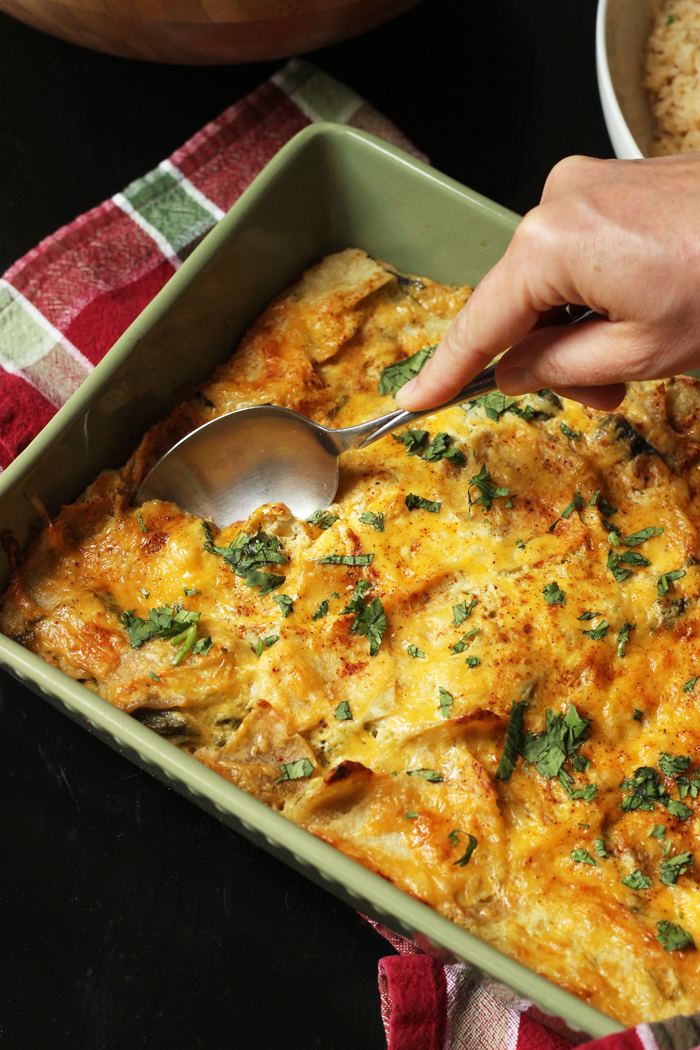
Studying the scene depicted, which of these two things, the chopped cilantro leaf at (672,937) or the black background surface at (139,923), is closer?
the chopped cilantro leaf at (672,937)

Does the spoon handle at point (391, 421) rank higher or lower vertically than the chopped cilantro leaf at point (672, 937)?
higher

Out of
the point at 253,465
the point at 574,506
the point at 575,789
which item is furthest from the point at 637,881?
the point at 253,465

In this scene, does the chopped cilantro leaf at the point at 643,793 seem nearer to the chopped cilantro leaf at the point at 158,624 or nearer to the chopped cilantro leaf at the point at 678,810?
the chopped cilantro leaf at the point at 678,810

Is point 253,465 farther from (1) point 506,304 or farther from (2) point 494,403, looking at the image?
(1) point 506,304

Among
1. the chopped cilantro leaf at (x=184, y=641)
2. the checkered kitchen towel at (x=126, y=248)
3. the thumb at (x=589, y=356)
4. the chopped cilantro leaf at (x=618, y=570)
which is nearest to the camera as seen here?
the thumb at (x=589, y=356)

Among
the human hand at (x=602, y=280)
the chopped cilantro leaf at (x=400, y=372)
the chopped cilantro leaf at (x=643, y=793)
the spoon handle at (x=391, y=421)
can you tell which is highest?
the human hand at (x=602, y=280)

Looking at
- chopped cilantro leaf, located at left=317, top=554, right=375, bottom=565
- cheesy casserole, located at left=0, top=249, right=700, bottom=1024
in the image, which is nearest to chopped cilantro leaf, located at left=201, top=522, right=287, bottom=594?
cheesy casserole, located at left=0, top=249, right=700, bottom=1024

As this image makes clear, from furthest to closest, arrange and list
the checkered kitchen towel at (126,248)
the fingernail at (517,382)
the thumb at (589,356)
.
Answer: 1. the checkered kitchen towel at (126,248)
2. the fingernail at (517,382)
3. the thumb at (589,356)

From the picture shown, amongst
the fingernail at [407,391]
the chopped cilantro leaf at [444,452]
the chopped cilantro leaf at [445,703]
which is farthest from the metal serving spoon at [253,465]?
the chopped cilantro leaf at [445,703]
